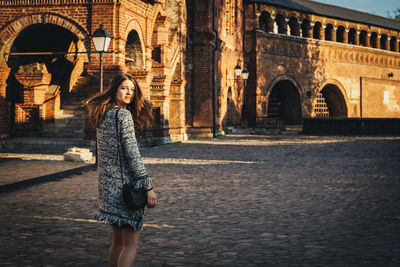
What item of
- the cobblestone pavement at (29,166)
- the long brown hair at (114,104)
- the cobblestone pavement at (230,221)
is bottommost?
the cobblestone pavement at (230,221)

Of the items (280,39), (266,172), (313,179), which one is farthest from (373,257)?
(280,39)

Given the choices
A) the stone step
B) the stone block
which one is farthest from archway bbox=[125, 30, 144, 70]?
the stone block

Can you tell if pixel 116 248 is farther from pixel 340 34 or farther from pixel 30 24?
pixel 340 34

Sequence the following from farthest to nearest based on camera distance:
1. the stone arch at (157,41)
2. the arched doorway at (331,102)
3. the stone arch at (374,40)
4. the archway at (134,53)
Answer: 1. the stone arch at (374,40)
2. the arched doorway at (331,102)
3. the stone arch at (157,41)
4. the archway at (134,53)

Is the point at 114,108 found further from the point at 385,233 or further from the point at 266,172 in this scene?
the point at 266,172

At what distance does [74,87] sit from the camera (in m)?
17.8

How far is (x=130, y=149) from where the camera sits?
2877 mm

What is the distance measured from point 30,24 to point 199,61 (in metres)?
10.1

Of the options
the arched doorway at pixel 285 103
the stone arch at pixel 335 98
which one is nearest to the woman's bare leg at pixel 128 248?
the arched doorway at pixel 285 103

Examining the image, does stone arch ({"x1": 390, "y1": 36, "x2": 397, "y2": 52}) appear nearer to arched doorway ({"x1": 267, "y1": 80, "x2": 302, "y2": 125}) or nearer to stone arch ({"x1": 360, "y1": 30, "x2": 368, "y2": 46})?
stone arch ({"x1": 360, "y1": 30, "x2": 368, "y2": 46})

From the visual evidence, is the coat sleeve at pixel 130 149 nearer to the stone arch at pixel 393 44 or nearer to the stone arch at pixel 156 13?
the stone arch at pixel 156 13

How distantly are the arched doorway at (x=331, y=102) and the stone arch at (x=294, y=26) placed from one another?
219 inches

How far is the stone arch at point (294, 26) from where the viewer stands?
34.9m

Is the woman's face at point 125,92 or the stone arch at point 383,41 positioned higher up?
the stone arch at point 383,41
